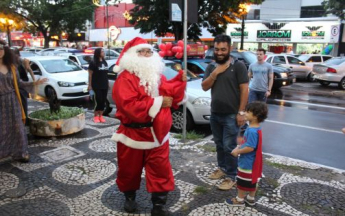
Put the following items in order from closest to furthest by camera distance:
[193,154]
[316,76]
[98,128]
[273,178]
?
[273,178] < [193,154] < [98,128] < [316,76]

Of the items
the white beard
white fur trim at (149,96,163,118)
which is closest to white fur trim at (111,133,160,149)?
white fur trim at (149,96,163,118)

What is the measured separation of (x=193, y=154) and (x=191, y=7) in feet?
8.33

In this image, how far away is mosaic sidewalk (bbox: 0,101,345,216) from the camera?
3.42m

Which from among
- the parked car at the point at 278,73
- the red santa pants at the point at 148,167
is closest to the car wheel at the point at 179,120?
Answer: the red santa pants at the point at 148,167

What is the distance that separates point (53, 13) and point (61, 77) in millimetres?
26954

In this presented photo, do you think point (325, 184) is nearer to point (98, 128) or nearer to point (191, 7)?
point (191, 7)

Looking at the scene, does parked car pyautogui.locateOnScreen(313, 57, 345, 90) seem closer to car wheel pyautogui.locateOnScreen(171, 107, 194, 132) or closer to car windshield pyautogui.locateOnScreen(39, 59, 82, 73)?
car wheel pyautogui.locateOnScreen(171, 107, 194, 132)

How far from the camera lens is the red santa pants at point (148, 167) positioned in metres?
3.10

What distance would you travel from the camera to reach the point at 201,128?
7375 mm

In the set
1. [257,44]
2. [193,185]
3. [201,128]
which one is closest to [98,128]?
[201,128]

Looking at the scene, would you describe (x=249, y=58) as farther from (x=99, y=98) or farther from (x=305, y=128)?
(x=99, y=98)

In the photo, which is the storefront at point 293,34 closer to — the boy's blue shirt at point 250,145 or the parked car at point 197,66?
the parked car at point 197,66

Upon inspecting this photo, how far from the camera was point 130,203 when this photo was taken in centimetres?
334

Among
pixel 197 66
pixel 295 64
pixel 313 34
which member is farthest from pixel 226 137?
pixel 313 34
